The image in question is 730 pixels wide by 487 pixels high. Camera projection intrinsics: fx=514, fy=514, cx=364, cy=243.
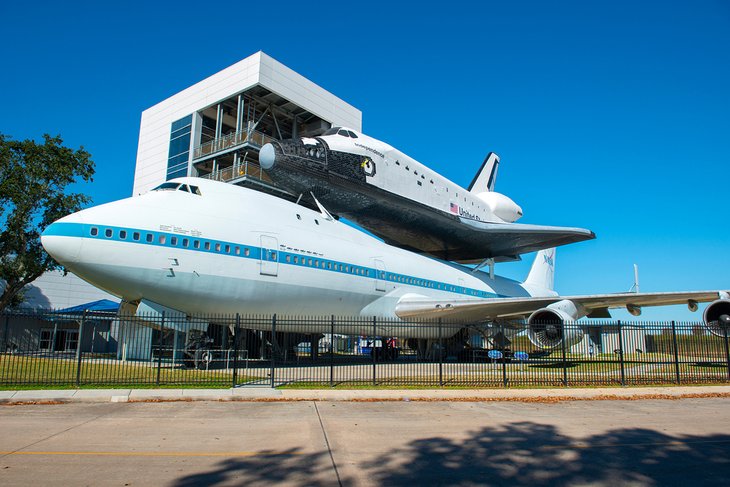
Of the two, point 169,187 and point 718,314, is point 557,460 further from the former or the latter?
point 718,314

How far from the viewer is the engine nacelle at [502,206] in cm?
3522

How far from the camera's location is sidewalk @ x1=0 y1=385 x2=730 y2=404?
11312 mm

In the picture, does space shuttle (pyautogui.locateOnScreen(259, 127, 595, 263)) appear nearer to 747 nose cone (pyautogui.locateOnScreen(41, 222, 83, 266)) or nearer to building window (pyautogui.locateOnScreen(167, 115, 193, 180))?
747 nose cone (pyautogui.locateOnScreen(41, 222, 83, 266))

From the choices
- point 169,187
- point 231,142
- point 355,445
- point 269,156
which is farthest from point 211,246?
point 231,142

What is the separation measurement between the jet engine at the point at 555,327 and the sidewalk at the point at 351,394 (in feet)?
12.0

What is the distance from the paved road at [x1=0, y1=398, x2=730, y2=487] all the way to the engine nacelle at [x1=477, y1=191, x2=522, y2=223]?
2502 centimetres

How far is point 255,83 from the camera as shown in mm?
30812

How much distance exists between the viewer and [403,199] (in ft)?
85.6

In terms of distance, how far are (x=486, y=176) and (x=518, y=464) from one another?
34.8m

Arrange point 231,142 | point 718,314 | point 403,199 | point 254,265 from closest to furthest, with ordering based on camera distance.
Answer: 1. point 254,265
2. point 718,314
3. point 403,199
4. point 231,142

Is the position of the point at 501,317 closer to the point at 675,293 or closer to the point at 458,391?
the point at 675,293

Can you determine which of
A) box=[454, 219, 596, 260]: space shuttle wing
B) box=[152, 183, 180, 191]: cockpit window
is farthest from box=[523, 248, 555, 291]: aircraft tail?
box=[152, 183, 180, 191]: cockpit window

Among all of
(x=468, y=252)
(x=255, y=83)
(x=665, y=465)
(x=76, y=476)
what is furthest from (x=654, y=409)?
(x=255, y=83)

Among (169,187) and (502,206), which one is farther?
(502,206)
